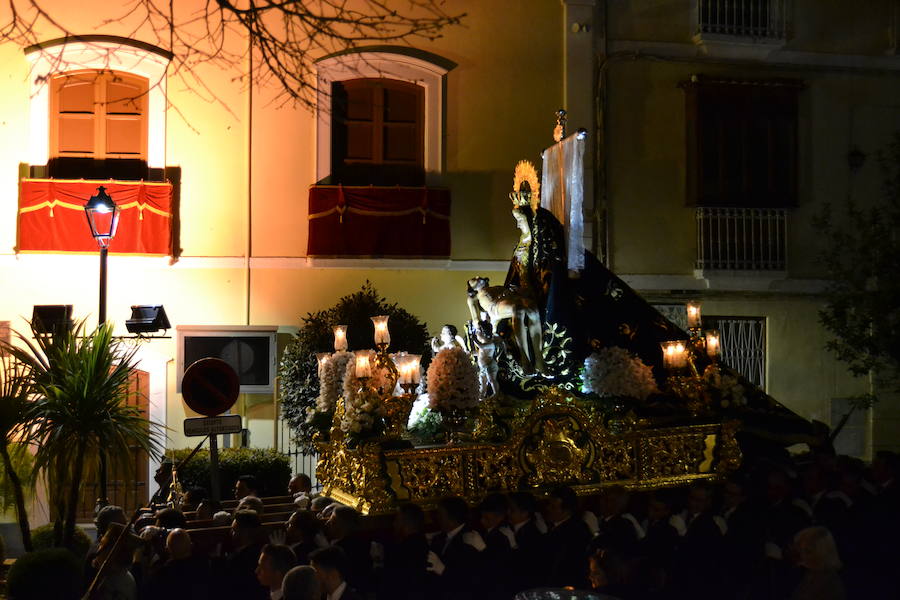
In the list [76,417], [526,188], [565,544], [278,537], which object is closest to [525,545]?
[565,544]

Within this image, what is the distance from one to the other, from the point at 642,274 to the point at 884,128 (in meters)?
4.95

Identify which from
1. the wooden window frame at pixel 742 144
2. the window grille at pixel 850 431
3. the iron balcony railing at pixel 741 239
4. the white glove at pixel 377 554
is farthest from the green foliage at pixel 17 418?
the window grille at pixel 850 431

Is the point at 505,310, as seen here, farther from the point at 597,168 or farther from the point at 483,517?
the point at 597,168

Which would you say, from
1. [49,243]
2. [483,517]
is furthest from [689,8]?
[483,517]

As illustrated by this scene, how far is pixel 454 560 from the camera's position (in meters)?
7.51

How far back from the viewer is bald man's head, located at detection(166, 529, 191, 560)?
7266mm

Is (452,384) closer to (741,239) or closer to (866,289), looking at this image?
(741,239)

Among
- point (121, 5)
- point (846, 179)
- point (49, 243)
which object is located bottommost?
point (49, 243)

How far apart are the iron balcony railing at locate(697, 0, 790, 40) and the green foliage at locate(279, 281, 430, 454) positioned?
277 inches

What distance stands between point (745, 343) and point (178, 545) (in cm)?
1241

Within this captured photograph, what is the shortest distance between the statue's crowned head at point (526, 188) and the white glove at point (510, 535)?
17.0ft

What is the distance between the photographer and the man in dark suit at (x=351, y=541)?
25.7 feet

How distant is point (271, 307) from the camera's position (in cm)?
1620

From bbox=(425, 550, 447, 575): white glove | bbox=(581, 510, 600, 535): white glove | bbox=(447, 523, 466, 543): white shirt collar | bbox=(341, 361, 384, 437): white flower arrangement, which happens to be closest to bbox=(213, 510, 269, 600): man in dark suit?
bbox=(425, 550, 447, 575): white glove
